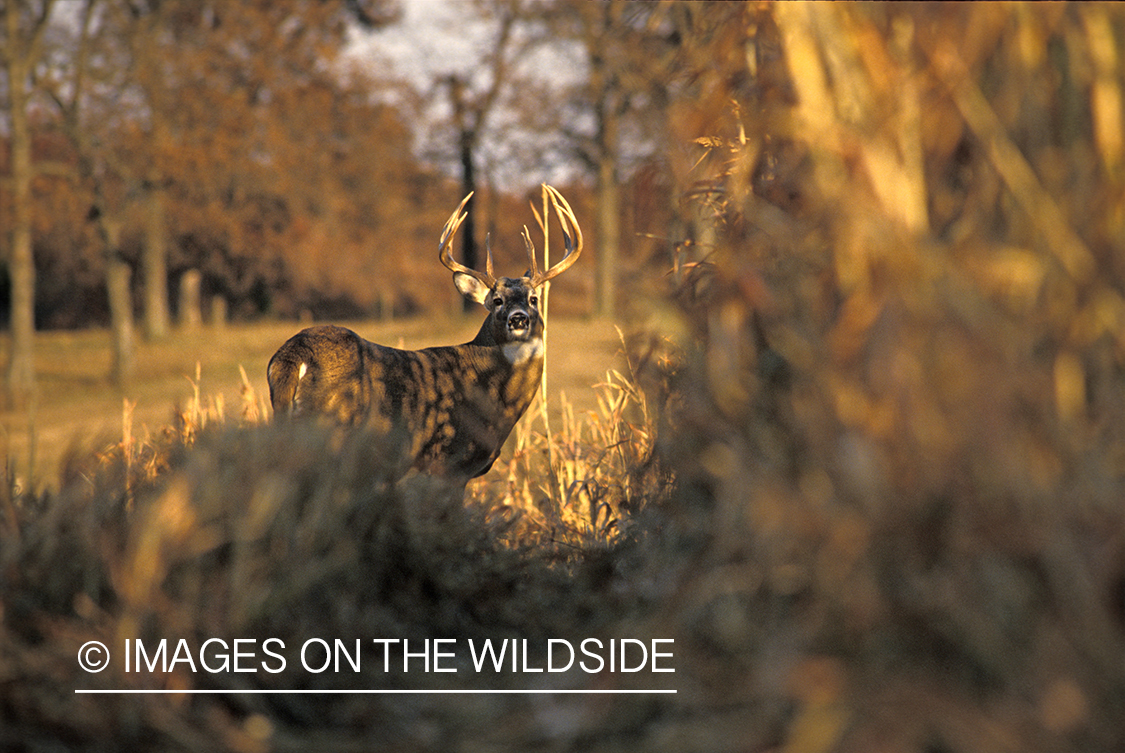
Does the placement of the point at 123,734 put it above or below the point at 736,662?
below

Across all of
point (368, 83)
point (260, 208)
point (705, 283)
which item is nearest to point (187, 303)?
point (260, 208)

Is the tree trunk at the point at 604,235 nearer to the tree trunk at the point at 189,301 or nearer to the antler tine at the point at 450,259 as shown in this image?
the tree trunk at the point at 189,301

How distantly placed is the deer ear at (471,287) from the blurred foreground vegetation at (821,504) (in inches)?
136

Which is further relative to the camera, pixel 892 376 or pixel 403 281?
pixel 403 281

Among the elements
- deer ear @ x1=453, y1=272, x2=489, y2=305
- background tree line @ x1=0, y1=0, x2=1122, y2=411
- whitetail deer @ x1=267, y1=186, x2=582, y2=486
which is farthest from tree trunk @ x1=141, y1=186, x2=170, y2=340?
whitetail deer @ x1=267, y1=186, x2=582, y2=486

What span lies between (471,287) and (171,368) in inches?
596

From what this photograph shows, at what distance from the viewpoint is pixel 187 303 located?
3044cm

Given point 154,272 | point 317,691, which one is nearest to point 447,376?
point 317,691

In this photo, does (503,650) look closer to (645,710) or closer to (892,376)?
(645,710)

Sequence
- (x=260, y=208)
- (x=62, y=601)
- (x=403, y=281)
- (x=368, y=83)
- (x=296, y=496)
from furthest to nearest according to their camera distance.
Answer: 1. (x=403, y=281)
2. (x=368, y=83)
3. (x=260, y=208)
4. (x=296, y=496)
5. (x=62, y=601)

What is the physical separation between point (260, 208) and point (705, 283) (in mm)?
Result: 25542

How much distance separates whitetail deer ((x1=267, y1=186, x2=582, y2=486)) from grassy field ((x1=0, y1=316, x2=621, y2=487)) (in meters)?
6.06

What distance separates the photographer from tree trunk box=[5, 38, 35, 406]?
16672mm

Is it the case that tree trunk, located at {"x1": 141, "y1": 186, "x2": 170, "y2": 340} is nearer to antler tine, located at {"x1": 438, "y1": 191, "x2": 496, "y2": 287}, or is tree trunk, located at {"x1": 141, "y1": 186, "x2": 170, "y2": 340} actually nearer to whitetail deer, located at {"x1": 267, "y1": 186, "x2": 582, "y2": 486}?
antler tine, located at {"x1": 438, "y1": 191, "x2": 496, "y2": 287}
